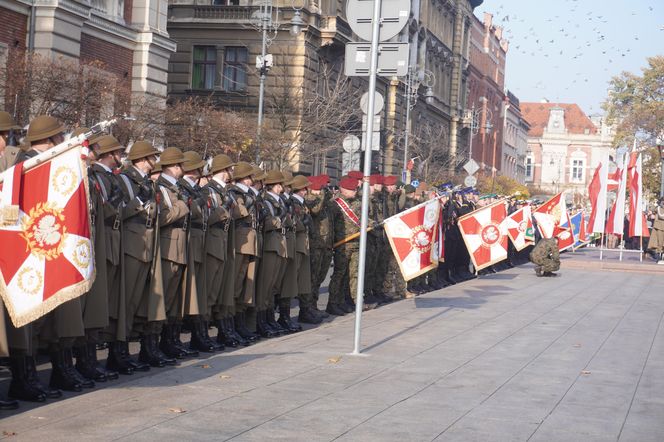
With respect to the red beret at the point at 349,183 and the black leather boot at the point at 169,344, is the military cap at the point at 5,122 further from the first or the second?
the red beret at the point at 349,183

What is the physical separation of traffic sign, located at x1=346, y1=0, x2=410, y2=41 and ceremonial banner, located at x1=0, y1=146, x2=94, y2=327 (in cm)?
494

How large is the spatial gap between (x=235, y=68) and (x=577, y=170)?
104 meters

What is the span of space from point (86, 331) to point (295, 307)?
7787 mm

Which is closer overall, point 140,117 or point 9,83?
point 9,83

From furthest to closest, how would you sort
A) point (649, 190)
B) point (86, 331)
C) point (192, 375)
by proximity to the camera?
point (649, 190), point (192, 375), point (86, 331)

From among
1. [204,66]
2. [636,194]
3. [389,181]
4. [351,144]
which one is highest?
[204,66]

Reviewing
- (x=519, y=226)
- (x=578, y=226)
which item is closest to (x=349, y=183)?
(x=519, y=226)

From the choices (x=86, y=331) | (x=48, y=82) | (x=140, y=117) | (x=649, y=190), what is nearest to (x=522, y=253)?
(x=140, y=117)

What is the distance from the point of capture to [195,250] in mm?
11133

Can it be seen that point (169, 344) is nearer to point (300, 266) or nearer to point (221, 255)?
point (221, 255)

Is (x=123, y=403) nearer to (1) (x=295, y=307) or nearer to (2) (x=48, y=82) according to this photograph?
(1) (x=295, y=307)

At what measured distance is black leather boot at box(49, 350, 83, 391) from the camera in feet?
29.2

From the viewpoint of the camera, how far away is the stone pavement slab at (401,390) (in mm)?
7784

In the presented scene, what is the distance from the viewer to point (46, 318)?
8594mm
